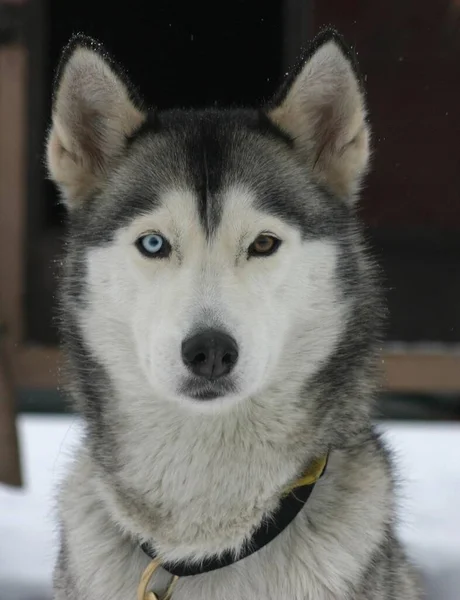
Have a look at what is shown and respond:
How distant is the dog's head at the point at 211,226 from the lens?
183 centimetres

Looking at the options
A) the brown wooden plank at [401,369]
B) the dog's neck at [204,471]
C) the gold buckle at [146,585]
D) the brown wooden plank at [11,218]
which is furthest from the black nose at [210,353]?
the brown wooden plank at [401,369]

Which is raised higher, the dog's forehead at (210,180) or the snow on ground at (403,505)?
the dog's forehead at (210,180)

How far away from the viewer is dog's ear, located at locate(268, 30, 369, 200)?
2033mm

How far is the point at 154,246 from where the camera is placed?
1.97 meters

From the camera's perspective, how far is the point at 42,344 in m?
4.57

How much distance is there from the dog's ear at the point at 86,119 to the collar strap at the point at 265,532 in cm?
90

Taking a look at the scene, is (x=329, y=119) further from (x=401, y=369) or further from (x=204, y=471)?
(x=401, y=369)

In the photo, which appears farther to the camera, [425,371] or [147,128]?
[425,371]

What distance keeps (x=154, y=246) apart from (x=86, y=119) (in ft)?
1.41

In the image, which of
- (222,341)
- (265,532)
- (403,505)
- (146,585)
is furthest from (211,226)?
(403,505)

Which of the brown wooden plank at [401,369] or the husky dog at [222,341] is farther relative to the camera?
the brown wooden plank at [401,369]

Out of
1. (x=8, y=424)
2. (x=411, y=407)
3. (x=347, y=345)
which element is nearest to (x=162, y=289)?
(x=347, y=345)

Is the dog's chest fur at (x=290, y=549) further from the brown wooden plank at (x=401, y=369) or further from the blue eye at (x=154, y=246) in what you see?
the brown wooden plank at (x=401, y=369)

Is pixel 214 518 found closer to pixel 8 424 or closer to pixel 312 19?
pixel 8 424
